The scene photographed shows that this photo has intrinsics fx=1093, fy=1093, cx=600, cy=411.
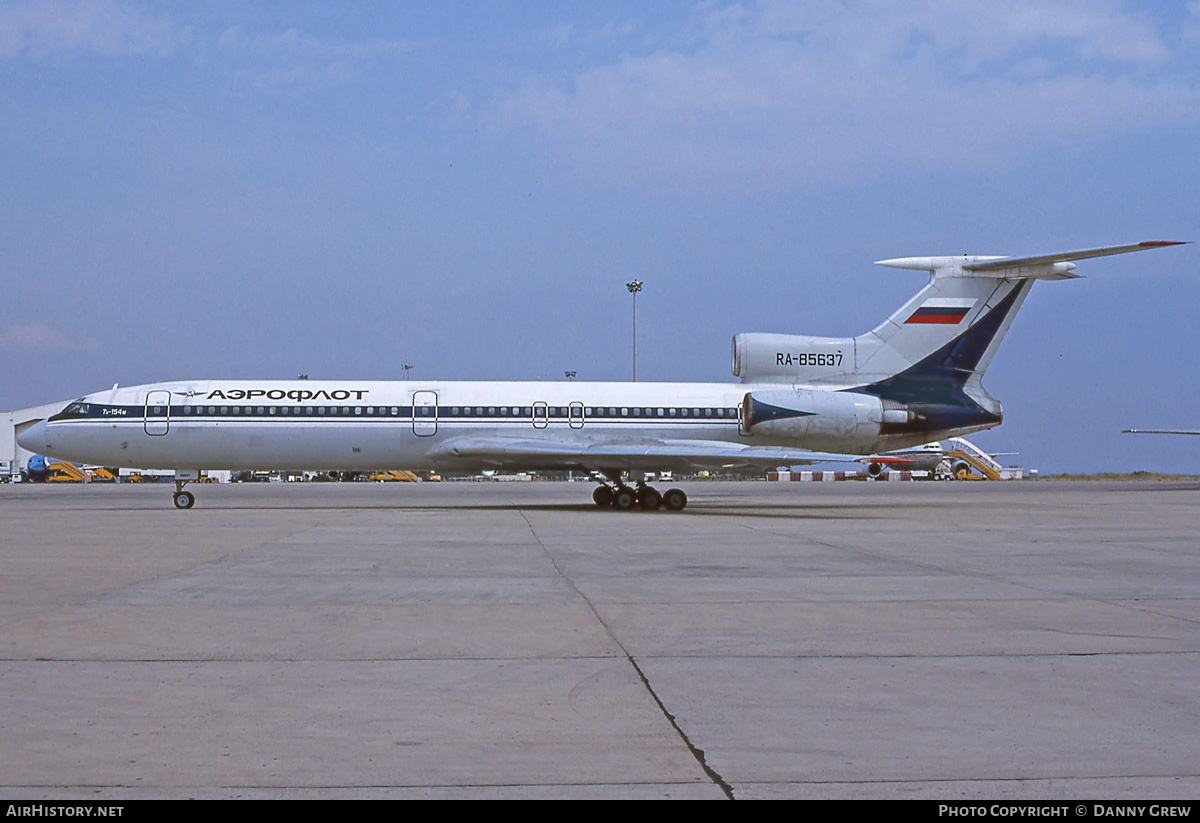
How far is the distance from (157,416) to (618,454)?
38.0ft

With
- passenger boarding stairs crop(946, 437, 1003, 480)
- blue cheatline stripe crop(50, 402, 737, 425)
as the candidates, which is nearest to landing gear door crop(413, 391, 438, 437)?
blue cheatline stripe crop(50, 402, 737, 425)

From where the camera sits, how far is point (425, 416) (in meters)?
27.8

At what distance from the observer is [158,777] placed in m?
4.69

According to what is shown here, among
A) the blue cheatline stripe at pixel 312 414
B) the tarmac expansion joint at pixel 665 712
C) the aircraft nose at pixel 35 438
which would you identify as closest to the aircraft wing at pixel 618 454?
the blue cheatline stripe at pixel 312 414

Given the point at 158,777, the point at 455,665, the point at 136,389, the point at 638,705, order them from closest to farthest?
the point at 158,777, the point at 638,705, the point at 455,665, the point at 136,389

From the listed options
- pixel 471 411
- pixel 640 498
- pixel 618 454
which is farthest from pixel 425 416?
pixel 640 498

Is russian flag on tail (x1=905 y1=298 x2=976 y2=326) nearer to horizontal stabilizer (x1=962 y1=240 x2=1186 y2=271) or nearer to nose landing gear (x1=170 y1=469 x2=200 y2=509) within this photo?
horizontal stabilizer (x1=962 y1=240 x2=1186 y2=271)

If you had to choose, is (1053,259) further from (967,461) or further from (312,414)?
(967,461)

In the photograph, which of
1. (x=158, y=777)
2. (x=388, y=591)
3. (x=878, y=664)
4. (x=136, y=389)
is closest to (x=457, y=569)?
(x=388, y=591)

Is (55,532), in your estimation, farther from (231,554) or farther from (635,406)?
(635,406)

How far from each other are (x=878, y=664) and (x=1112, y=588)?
5.07 m

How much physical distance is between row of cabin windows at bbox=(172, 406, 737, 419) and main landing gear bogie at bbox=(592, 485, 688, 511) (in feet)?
6.72

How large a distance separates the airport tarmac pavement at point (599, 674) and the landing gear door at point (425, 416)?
1300 centimetres

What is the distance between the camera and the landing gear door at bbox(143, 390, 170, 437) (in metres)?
27.3
